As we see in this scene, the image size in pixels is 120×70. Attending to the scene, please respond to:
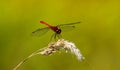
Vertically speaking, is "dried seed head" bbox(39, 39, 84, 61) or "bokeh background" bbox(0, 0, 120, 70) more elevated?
"bokeh background" bbox(0, 0, 120, 70)

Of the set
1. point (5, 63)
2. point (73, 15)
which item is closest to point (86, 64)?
point (5, 63)

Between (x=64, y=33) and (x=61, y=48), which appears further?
(x=64, y=33)

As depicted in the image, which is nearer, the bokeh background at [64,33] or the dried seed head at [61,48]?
the dried seed head at [61,48]

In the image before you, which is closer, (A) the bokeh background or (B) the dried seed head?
(B) the dried seed head

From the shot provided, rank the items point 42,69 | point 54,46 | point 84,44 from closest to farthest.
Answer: point 54,46
point 42,69
point 84,44

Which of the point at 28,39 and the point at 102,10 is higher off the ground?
the point at 102,10

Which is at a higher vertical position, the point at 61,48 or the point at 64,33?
the point at 64,33

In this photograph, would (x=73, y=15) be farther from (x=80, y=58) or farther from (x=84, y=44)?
(x=80, y=58)

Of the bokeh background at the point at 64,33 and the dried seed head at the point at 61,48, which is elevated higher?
the bokeh background at the point at 64,33
